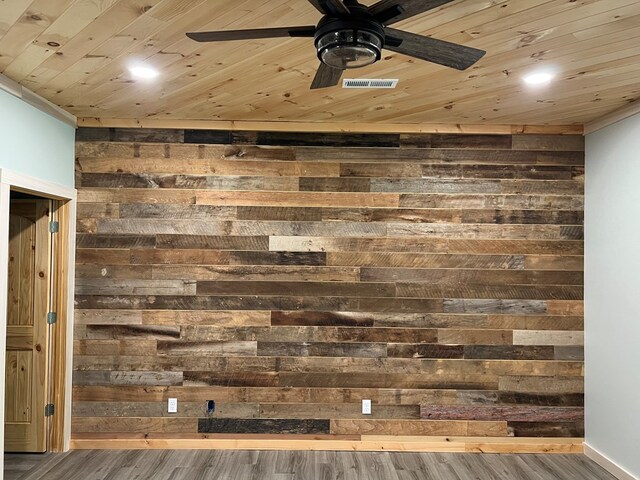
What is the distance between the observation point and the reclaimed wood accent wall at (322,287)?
12.8 ft

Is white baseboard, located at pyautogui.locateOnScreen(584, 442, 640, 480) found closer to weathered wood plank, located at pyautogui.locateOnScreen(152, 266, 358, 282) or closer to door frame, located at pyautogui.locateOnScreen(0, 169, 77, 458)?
weathered wood plank, located at pyautogui.locateOnScreen(152, 266, 358, 282)

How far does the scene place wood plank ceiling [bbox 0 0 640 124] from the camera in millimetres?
2086

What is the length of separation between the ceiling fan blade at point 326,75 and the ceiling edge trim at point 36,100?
205 cm

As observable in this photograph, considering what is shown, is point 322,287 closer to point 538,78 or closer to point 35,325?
point 538,78

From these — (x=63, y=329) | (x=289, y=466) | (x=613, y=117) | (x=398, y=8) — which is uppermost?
(x=613, y=117)

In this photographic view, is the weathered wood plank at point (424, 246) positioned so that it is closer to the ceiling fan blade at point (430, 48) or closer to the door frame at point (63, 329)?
the door frame at point (63, 329)

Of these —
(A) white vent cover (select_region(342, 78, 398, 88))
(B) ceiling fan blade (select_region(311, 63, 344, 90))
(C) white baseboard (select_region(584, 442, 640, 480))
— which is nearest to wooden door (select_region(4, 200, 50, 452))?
(A) white vent cover (select_region(342, 78, 398, 88))

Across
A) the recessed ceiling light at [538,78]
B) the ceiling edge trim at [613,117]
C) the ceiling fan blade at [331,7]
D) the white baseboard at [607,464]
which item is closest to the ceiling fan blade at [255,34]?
the ceiling fan blade at [331,7]

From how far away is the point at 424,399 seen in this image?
3912 mm

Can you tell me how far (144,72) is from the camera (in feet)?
9.30

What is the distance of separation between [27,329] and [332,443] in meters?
2.58

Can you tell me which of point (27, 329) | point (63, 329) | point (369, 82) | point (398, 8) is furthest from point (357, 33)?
point (27, 329)

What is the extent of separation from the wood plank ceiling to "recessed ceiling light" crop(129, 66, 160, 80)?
5 cm

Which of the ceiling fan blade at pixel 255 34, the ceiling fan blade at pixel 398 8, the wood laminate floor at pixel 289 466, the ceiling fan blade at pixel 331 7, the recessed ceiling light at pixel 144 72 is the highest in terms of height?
the recessed ceiling light at pixel 144 72
